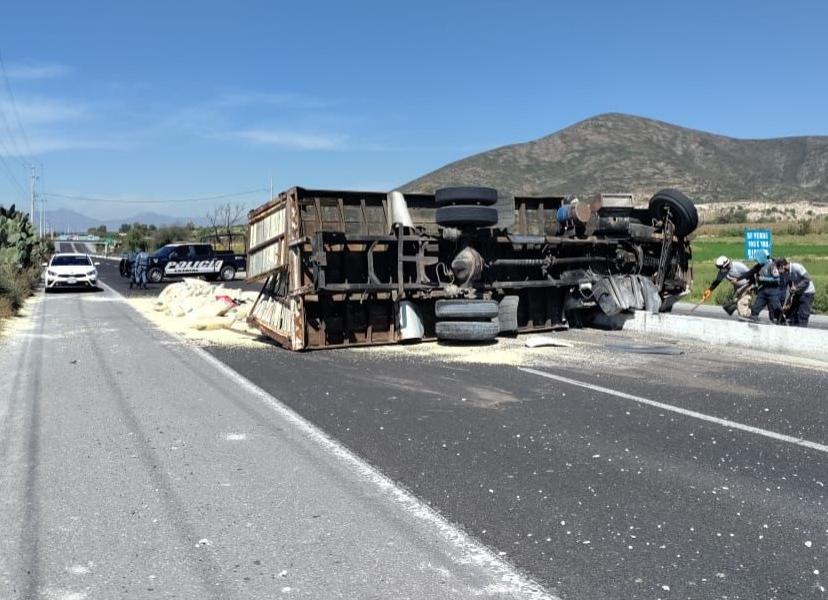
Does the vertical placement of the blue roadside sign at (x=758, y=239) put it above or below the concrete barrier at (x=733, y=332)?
above

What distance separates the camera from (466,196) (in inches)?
530

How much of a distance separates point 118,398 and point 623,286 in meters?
9.72

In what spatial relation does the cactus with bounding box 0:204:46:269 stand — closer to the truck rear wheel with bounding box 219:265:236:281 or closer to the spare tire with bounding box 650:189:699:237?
the truck rear wheel with bounding box 219:265:236:281

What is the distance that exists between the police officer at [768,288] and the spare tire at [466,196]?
5.32m

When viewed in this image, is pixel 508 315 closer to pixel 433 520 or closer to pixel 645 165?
pixel 433 520

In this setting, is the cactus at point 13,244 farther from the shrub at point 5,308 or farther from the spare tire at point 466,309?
the spare tire at point 466,309

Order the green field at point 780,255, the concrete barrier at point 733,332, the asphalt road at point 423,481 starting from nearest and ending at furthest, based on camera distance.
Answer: the asphalt road at point 423,481, the concrete barrier at point 733,332, the green field at point 780,255

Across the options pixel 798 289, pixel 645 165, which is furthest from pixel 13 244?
pixel 645 165

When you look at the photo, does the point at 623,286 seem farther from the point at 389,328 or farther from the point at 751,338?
the point at 389,328

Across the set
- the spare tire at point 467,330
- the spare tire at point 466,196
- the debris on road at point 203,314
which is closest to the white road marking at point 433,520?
the spare tire at point 467,330

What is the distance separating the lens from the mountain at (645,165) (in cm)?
11488

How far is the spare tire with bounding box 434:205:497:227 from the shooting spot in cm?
1340

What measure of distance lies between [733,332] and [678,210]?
387 centimetres

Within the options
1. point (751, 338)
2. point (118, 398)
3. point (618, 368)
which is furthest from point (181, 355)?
point (751, 338)
